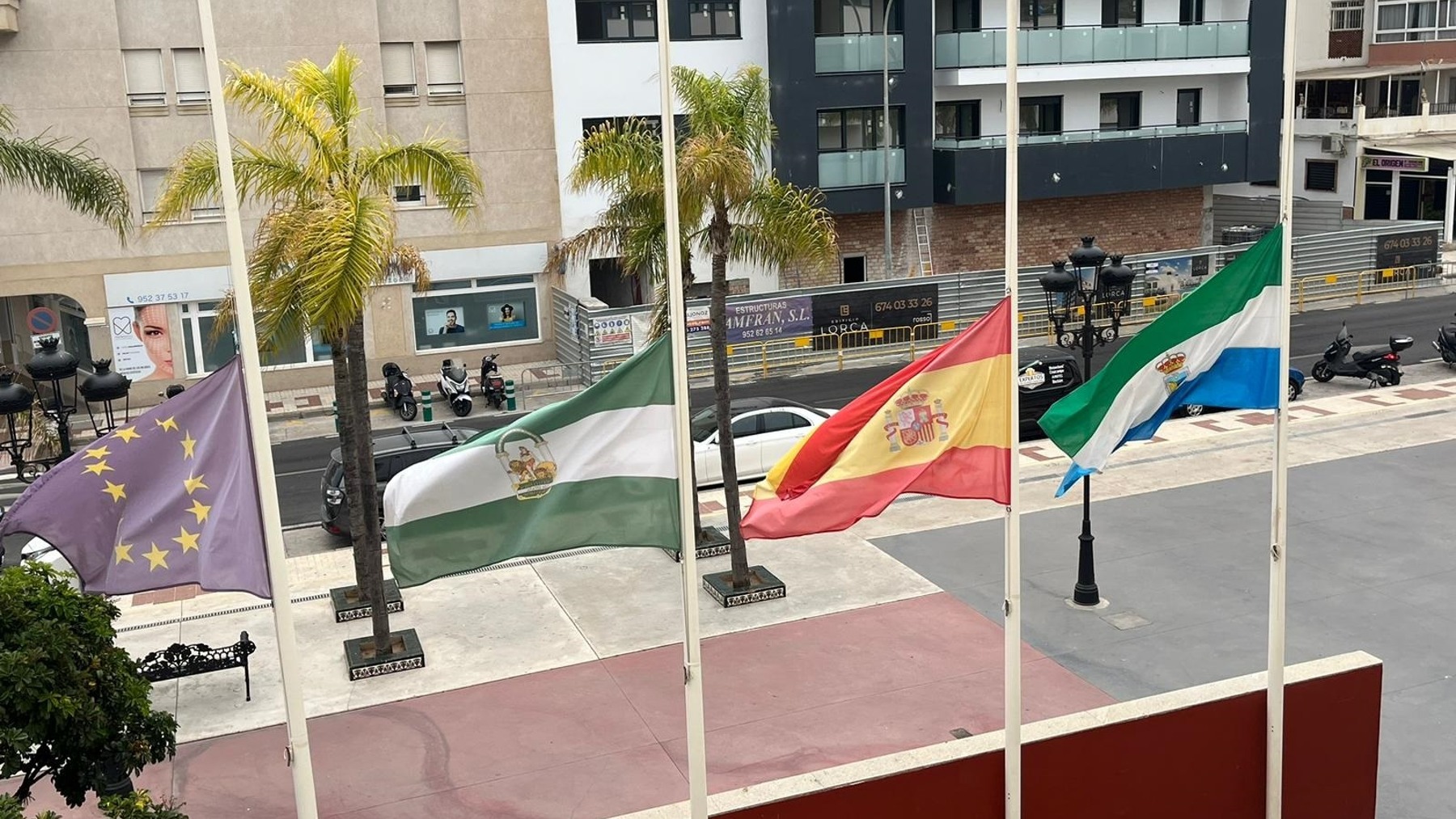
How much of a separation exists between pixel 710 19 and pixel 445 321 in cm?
1076

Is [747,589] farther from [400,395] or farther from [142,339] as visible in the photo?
[142,339]

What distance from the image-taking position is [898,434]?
392 inches

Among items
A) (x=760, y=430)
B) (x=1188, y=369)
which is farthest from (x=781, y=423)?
(x=1188, y=369)

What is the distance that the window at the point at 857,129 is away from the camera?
A: 38.0 m

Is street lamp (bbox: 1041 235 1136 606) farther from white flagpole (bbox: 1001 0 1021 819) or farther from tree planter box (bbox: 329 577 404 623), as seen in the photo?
tree planter box (bbox: 329 577 404 623)

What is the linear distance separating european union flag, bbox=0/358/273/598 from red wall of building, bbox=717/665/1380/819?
384cm

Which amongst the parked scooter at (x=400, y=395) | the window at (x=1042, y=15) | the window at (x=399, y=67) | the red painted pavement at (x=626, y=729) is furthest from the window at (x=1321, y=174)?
the red painted pavement at (x=626, y=729)

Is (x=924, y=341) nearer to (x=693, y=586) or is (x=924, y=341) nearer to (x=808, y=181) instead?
(x=808, y=181)

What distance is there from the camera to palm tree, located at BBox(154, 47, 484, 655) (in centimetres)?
1300

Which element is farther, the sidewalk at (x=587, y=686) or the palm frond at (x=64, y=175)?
the palm frond at (x=64, y=175)

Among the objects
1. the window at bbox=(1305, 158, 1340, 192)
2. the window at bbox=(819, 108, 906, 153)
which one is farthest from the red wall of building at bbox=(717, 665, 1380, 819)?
the window at bbox=(1305, 158, 1340, 192)

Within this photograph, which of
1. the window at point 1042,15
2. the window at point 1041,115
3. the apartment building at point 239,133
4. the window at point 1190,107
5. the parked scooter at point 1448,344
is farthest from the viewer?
the window at point 1190,107

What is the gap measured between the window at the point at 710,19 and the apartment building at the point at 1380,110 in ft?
85.7

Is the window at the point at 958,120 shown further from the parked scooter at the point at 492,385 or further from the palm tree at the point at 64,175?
the palm tree at the point at 64,175
